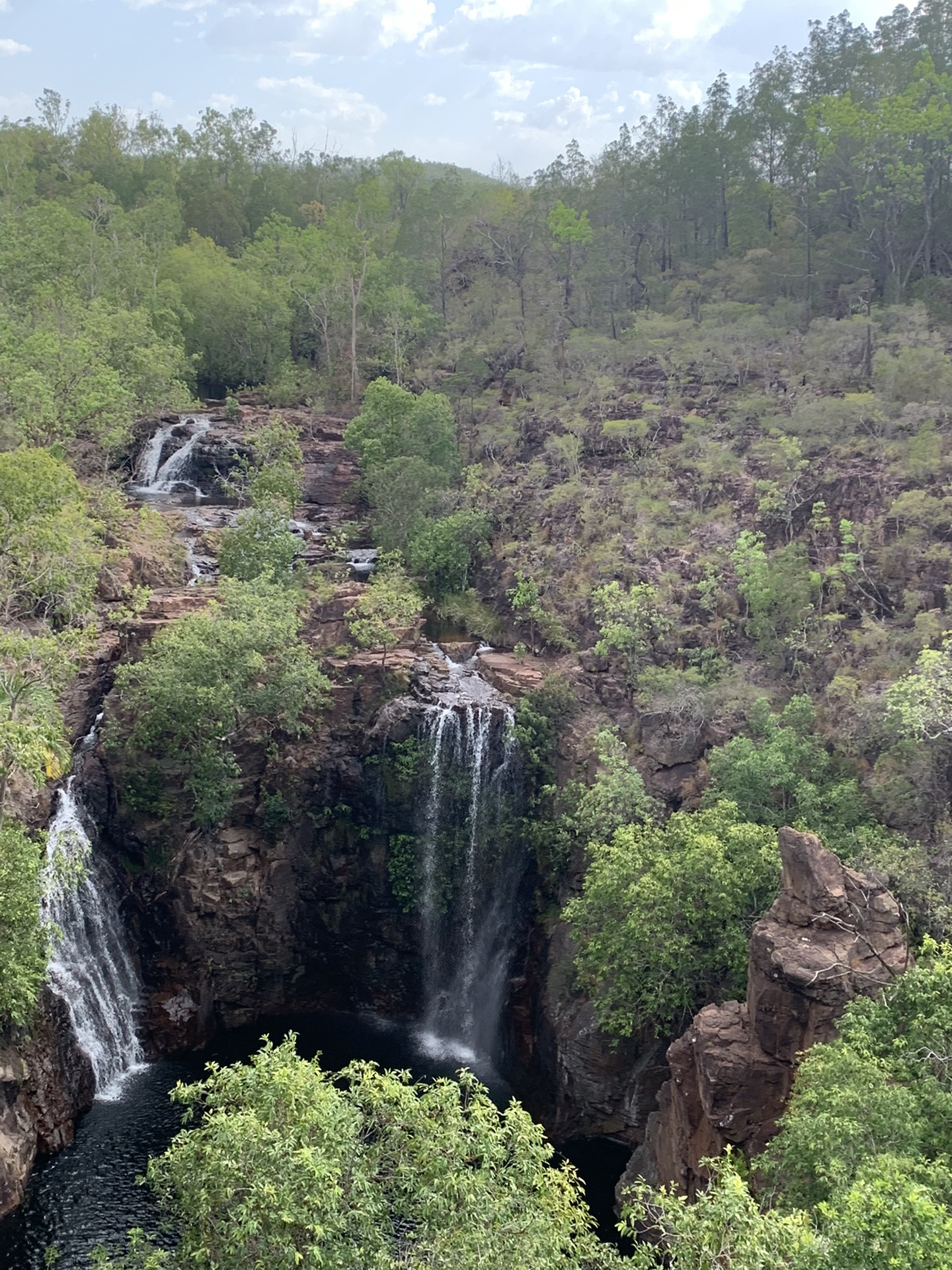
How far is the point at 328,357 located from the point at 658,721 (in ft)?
120

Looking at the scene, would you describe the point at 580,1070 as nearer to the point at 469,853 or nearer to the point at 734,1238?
the point at 469,853

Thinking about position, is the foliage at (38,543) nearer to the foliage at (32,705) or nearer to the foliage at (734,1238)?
the foliage at (32,705)

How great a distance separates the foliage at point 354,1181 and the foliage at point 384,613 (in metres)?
17.6

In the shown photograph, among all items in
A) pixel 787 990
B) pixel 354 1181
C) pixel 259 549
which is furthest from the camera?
pixel 259 549

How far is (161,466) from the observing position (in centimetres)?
4666

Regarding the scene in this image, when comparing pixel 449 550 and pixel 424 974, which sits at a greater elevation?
pixel 449 550

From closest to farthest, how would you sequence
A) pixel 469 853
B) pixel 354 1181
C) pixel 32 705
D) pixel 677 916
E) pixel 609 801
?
pixel 354 1181, pixel 677 916, pixel 32 705, pixel 609 801, pixel 469 853

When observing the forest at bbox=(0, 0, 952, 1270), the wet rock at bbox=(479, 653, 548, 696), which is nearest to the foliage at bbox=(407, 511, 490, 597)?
the forest at bbox=(0, 0, 952, 1270)

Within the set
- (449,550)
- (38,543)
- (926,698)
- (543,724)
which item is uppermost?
(38,543)

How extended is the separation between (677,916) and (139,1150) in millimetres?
13780

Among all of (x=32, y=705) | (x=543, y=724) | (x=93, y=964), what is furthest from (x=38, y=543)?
(x=543, y=724)

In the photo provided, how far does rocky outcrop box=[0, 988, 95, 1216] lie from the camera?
21453mm

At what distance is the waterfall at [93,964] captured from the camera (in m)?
25.8

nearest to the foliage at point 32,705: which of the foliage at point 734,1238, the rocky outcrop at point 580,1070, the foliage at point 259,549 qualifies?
the foliage at point 259,549
